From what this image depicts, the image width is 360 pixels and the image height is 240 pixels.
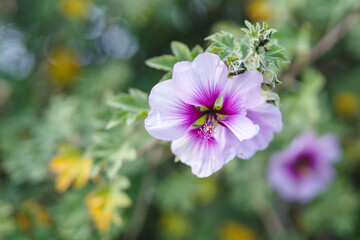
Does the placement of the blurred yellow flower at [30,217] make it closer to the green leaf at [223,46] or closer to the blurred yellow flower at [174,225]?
the blurred yellow flower at [174,225]

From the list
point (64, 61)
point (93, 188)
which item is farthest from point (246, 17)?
point (93, 188)

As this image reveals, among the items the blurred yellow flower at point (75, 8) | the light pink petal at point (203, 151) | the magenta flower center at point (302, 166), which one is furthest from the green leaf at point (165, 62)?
the blurred yellow flower at point (75, 8)

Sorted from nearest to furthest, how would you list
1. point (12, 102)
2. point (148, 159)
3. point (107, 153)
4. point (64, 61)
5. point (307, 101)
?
point (107, 153), point (307, 101), point (148, 159), point (12, 102), point (64, 61)

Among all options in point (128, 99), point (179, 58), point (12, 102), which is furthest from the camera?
point (12, 102)

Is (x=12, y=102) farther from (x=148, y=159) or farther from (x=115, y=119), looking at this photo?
(x=115, y=119)

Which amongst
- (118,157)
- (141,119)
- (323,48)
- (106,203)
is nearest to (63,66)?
(141,119)

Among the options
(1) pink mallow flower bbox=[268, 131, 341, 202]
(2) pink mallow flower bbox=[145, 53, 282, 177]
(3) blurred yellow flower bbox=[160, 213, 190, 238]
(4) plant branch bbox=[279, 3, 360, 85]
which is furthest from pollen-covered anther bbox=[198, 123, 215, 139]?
(3) blurred yellow flower bbox=[160, 213, 190, 238]
